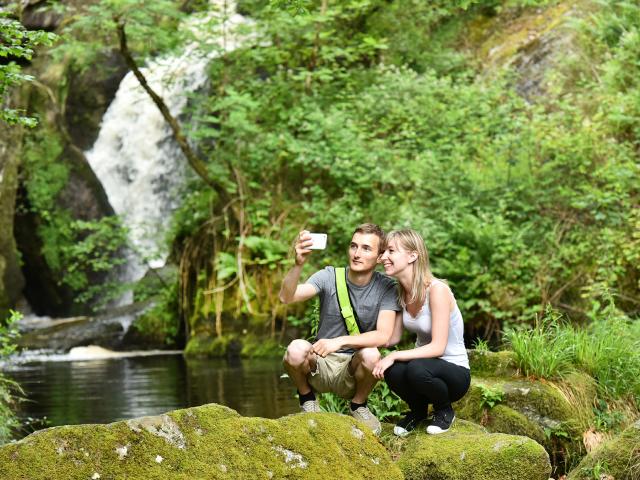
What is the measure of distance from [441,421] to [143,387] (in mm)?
7894

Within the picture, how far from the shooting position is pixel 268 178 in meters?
16.8

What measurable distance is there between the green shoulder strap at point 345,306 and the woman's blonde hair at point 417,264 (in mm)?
336

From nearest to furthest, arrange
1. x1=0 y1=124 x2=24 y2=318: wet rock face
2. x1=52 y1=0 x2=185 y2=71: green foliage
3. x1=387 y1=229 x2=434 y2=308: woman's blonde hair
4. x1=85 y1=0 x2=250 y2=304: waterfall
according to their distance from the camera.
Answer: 1. x1=387 y1=229 x2=434 y2=308: woman's blonde hair
2. x1=52 y1=0 x2=185 y2=71: green foliage
3. x1=0 y1=124 x2=24 y2=318: wet rock face
4. x1=85 y1=0 x2=250 y2=304: waterfall

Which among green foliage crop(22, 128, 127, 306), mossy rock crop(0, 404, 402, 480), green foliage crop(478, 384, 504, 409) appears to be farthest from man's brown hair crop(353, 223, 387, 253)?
green foliage crop(22, 128, 127, 306)

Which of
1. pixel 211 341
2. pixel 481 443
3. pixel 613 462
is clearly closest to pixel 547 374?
pixel 613 462

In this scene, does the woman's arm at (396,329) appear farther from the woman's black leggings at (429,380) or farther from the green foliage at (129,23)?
the green foliage at (129,23)

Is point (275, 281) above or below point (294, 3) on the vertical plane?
below

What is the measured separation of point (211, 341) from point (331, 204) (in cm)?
332

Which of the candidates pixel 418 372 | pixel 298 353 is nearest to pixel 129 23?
pixel 298 353

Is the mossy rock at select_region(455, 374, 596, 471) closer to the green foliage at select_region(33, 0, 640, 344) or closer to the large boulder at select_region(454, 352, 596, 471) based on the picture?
the large boulder at select_region(454, 352, 596, 471)

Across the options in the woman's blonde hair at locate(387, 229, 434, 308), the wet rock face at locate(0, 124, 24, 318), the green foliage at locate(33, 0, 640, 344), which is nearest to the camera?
the woman's blonde hair at locate(387, 229, 434, 308)

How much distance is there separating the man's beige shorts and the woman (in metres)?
0.28

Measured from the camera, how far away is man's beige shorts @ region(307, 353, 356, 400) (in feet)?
18.1

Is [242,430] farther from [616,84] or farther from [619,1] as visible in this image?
[619,1]
